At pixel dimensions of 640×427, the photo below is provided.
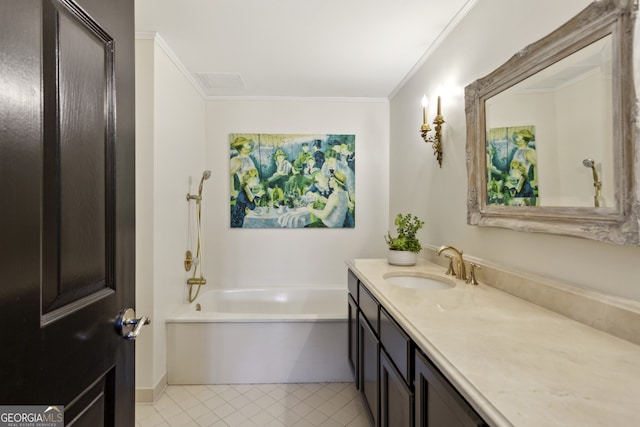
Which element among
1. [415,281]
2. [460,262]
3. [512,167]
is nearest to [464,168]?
[512,167]

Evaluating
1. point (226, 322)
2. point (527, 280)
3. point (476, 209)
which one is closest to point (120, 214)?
point (527, 280)

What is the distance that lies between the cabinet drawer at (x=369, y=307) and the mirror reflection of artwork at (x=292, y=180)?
147cm

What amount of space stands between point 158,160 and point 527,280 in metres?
2.14

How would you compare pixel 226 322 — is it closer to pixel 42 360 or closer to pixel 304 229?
pixel 304 229

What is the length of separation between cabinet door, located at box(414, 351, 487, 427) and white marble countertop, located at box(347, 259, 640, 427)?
7 centimetres

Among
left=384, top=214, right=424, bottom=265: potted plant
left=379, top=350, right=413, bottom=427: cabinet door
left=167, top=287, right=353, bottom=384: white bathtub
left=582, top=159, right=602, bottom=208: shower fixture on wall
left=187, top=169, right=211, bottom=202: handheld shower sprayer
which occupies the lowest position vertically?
left=167, top=287, right=353, bottom=384: white bathtub

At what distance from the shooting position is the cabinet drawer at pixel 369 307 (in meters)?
1.50

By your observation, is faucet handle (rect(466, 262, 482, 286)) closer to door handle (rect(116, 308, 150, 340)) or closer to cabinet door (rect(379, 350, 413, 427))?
cabinet door (rect(379, 350, 413, 427))

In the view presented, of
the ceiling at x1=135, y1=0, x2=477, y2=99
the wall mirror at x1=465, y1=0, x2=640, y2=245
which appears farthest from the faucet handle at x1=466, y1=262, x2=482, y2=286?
the ceiling at x1=135, y1=0, x2=477, y2=99

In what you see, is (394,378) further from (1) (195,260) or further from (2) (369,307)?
(1) (195,260)

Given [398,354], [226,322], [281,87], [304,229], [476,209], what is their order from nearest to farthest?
[398,354], [476,209], [226,322], [281,87], [304,229]

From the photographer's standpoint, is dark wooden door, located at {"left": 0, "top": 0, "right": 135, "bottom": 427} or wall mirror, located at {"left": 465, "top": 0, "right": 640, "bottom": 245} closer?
dark wooden door, located at {"left": 0, "top": 0, "right": 135, "bottom": 427}

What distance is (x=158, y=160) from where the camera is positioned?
2137 mm

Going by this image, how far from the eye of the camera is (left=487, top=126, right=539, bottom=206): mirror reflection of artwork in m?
1.26
